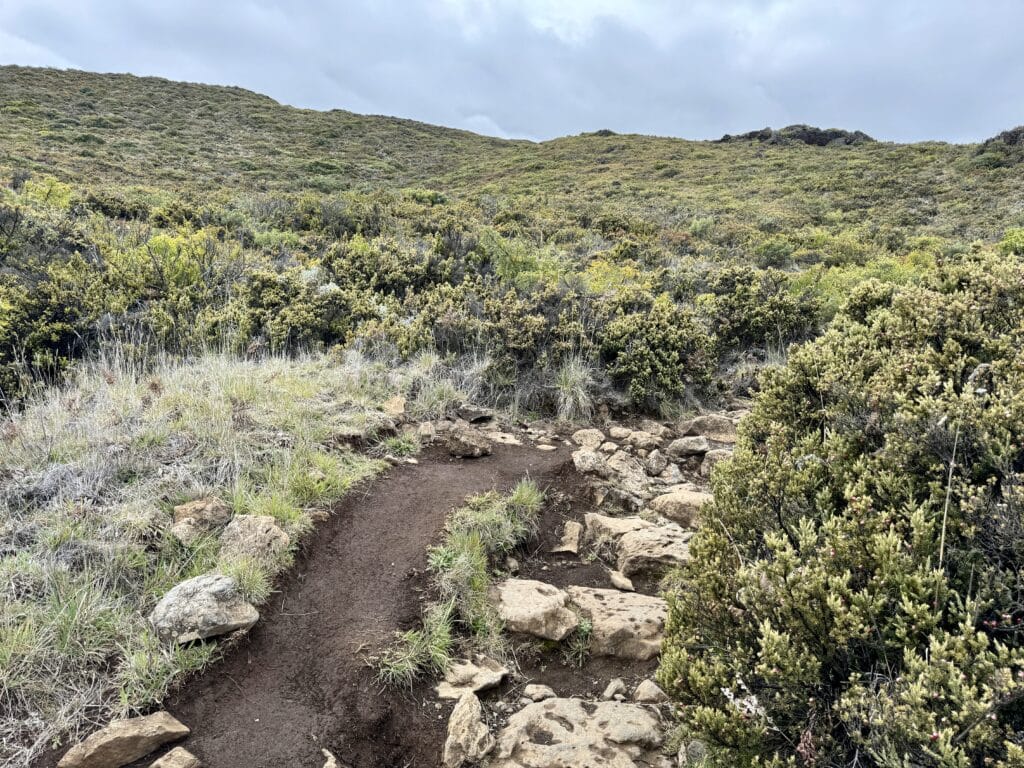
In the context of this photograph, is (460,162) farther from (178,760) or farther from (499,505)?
(178,760)

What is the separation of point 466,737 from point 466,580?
113 centimetres

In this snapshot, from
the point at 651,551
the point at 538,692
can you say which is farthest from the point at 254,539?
the point at 651,551

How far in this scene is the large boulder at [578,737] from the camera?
2.73 meters

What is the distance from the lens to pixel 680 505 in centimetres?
511

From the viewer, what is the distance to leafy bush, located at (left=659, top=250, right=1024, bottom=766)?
68.4 inches

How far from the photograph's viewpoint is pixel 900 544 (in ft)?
6.73

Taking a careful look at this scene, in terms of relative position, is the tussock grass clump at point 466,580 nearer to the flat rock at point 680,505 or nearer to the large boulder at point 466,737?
the large boulder at point 466,737

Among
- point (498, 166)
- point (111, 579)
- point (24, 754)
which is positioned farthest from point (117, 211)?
point (498, 166)

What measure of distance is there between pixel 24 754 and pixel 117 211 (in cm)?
1371

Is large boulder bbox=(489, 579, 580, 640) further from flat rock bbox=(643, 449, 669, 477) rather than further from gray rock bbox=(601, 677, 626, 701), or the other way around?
flat rock bbox=(643, 449, 669, 477)

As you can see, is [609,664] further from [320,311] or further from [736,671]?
[320,311]

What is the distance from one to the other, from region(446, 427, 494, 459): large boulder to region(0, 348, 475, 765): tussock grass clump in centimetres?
46

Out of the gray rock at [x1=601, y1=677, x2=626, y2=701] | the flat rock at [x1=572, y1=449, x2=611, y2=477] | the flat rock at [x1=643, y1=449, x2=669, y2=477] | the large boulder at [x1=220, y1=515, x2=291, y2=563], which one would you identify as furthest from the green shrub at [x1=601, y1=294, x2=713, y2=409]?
the large boulder at [x1=220, y1=515, x2=291, y2=563]

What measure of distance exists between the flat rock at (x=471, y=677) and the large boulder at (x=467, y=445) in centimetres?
282
